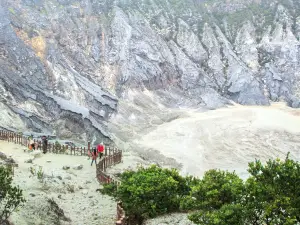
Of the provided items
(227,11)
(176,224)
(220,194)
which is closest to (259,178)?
(220,194)

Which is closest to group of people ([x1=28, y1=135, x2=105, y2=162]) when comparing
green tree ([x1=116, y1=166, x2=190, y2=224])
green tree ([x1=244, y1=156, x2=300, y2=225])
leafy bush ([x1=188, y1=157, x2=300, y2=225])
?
green tree ([x1=116, y1=166, x2=190, y2=224])

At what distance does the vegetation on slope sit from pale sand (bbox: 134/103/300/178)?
47.6 ft

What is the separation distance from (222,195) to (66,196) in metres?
9.41

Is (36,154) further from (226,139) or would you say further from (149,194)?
(226,139)

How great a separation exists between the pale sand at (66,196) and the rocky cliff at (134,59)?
11.1m

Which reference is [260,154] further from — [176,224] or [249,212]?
[249,212]

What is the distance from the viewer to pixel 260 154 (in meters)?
34.3

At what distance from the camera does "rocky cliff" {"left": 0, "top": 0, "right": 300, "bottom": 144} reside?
128ft

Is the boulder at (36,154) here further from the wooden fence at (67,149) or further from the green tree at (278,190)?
the green tree at (278,190)

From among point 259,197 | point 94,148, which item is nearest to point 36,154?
point 94,148

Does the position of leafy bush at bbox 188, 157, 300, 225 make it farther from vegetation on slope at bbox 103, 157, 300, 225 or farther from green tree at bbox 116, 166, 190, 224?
green tree at bbox 116, 166, 190, 224

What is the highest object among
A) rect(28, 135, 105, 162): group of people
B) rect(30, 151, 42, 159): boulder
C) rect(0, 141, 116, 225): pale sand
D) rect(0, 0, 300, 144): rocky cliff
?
rect(0, 0, 300, 144): rocky cliff

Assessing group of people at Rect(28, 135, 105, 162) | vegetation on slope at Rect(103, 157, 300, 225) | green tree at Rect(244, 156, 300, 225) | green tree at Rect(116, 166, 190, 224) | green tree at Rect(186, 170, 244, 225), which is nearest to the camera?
green tree at Rect(244, 156, 300, 225)

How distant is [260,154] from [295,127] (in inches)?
375
